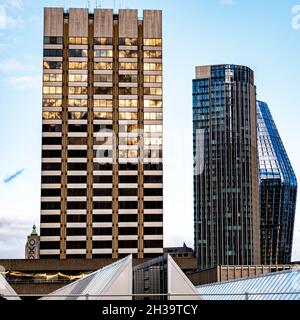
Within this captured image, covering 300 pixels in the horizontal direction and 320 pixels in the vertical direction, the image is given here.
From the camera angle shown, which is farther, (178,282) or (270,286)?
(270,286)

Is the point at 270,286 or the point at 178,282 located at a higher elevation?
the point at 178,282

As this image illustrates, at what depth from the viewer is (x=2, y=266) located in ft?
471

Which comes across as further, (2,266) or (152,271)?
(2,266)

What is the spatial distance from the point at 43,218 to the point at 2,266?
55.7 metres

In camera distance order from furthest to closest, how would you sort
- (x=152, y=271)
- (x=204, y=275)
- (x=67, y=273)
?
(x=67, y=273), (x=204, y=275), (x=152, y=271)

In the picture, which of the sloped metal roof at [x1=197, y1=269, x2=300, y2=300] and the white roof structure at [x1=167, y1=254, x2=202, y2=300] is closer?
the white roof structure at [x1=167, y1=254, x2=202, y2=300]

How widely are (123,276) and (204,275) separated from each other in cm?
8927

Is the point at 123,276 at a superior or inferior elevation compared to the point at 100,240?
inferior

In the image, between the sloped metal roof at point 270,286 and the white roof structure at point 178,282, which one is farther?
the sloped metal roof at point 270,286
